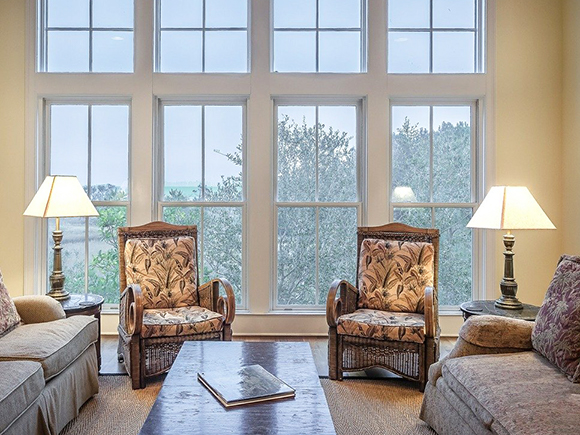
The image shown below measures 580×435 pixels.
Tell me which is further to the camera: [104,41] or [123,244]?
[104,41]

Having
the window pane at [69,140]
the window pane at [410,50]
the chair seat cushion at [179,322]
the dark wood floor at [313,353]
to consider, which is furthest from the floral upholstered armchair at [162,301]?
the window pane at [410,50]

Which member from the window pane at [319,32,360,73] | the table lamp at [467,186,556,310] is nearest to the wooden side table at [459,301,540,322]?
the table lamp at [467,186,556,310]

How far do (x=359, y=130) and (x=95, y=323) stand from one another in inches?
108

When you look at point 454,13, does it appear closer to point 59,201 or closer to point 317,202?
point 317,202

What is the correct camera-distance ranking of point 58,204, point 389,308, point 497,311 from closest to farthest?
point 497,311
point 58,204
point 389,308

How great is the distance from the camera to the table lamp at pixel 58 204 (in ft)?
10.9

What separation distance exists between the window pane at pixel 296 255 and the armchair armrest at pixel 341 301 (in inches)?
33.7

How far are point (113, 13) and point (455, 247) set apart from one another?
3.73m

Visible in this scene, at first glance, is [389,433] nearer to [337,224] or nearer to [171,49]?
[337,224]

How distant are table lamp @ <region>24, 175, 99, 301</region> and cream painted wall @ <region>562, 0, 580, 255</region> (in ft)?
12.5

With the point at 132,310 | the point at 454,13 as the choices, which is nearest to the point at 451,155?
the point at 454,13

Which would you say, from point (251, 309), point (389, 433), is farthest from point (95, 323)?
point (389, 433)

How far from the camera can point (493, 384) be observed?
205 cm

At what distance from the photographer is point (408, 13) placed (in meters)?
4.44
